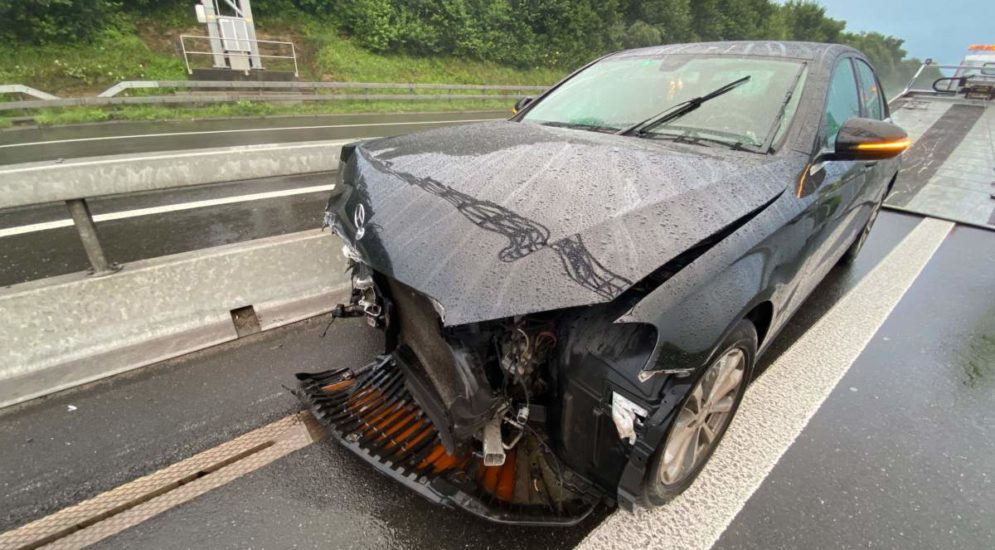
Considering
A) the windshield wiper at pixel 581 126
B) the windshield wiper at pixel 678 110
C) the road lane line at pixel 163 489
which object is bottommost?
the road lane line at pixel 163 489

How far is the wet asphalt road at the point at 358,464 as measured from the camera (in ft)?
5.73

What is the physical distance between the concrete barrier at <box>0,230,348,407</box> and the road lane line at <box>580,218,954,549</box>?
7.53 ft

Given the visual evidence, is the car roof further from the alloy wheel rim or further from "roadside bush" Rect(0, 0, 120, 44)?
"roadside bush" Rect(0, 0, 120, 44)

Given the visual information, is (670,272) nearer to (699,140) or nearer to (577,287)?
(577,287)

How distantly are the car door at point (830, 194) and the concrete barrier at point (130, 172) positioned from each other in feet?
10.1

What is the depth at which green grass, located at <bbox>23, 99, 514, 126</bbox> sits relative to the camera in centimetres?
1186

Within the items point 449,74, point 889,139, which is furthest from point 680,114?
point 449,74

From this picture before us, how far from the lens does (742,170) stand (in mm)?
1931

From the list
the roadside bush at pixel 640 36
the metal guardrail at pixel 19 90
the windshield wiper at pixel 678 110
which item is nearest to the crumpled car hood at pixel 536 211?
the windshield wiper at pixel 678 110

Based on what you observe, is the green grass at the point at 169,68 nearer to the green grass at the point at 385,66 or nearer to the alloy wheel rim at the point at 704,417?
the green grass at the point at 385,66

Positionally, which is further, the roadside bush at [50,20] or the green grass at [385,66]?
the green grass at [385,66]

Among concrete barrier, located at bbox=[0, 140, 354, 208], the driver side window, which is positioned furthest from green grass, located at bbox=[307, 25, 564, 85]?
the driver side window

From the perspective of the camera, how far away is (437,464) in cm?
170

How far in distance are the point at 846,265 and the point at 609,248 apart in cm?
394
